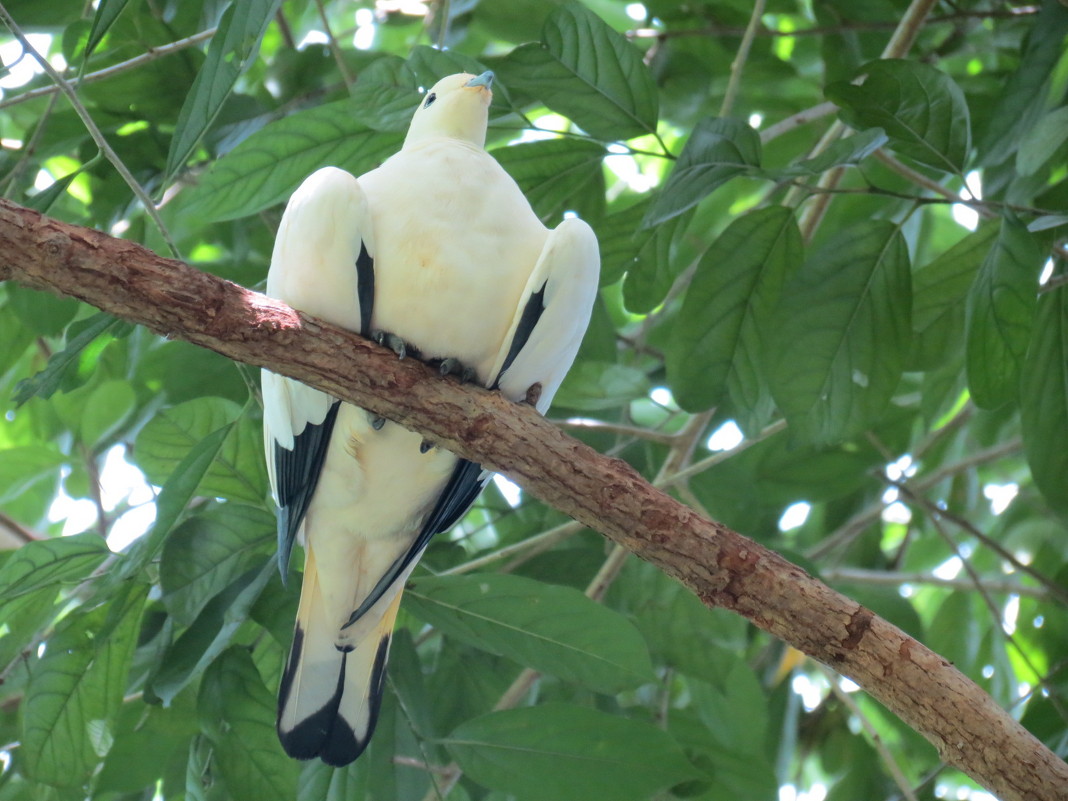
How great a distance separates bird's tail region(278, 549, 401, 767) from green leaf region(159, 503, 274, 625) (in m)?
0.21

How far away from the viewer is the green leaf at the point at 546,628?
7.74 ft

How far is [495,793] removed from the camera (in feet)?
9.32

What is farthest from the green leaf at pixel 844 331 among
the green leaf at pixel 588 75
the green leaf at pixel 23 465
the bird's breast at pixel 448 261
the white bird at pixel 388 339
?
the green leaf at pixel 23 465

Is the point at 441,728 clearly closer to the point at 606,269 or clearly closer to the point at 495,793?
the point at 495,793

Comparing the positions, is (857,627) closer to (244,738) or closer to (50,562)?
(244,738)

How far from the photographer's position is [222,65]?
84.7 inches

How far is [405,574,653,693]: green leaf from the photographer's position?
2.36m

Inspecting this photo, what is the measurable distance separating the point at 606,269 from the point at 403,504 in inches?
38.1

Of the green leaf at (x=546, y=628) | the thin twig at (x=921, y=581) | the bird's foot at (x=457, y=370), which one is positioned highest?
the bird's foot at (x=457, y=370)

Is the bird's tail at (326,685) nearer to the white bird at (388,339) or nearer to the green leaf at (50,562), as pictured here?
the white bird at (388,339)

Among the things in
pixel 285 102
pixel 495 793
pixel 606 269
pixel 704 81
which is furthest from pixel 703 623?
pixel 285 102

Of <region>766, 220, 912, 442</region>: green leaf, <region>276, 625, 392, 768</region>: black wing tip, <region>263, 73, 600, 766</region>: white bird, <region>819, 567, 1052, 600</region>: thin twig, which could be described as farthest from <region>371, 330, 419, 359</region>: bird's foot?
<region>819, 567, 1052, 600</region>: thin twig

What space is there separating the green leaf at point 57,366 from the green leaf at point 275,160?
652mm

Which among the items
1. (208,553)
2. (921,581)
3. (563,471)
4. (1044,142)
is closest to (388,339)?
(563,471)
